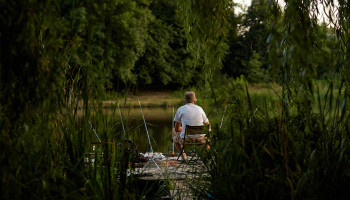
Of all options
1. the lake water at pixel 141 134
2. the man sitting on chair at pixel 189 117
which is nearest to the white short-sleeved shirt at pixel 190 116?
the man sitting on chair at pixel 189 117

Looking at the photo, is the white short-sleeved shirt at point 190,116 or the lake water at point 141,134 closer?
the lake water at point 141,134

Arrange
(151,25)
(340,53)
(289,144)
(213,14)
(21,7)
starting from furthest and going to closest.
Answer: (151,25)
(213,14)
(340,53)
(289,144)
(21,7)

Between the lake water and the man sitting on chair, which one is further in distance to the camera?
the man sitting on chair

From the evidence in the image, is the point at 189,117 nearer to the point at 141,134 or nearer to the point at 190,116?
the point at 190,116

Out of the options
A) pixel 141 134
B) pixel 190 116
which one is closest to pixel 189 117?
pixel 190 116

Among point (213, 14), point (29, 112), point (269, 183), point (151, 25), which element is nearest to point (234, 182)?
point (269, 183)

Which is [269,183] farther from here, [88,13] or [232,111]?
[88,13]

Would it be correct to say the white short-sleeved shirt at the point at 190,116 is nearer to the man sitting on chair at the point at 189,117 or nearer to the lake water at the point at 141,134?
the man sitting on chair at the point at 189,117

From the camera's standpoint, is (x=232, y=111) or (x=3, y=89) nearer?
(x=3, y=89)

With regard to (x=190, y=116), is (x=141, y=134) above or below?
below

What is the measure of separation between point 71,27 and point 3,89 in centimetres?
48

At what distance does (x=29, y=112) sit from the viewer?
7.02 ft

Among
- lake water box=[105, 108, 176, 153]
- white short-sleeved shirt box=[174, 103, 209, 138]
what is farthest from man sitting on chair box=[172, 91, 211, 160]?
lake water box=[105, 108, 176, 153]

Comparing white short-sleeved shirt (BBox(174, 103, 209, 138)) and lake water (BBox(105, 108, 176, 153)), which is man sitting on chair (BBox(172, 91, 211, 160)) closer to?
Result: white short-sleeved shirt (BBox(174, 103, 209, 138))
